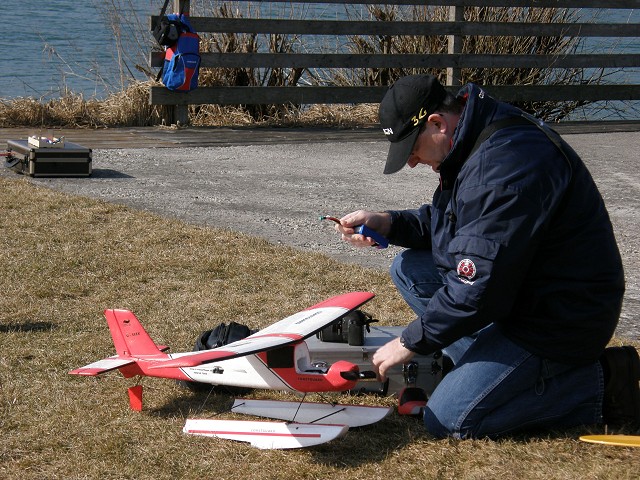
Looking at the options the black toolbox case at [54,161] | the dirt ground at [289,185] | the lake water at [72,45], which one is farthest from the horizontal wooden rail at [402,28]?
the black toolbox case at [54,161]

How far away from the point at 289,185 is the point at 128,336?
Result: 188 inches

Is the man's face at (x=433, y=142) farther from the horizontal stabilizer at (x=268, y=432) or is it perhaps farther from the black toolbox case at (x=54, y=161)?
the black toolbox case at (x=54, y=161)

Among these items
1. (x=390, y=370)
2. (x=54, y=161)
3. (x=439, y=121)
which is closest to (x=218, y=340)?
(x=390, y=370)

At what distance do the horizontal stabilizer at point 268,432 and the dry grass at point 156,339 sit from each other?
0.14 feet

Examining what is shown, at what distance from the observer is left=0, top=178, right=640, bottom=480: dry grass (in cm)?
351

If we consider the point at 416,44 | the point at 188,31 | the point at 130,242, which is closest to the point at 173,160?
the point at 188,31

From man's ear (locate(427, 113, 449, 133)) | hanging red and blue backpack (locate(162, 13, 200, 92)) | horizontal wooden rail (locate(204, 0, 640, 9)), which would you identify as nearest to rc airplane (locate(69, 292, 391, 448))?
man's ear (locate(427, 113, 449, 133))

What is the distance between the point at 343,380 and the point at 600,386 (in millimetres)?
1047

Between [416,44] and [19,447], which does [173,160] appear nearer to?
[416,44]

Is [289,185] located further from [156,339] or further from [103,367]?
[103,367]

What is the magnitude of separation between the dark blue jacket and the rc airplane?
0.47 metres

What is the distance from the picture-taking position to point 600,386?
374cm

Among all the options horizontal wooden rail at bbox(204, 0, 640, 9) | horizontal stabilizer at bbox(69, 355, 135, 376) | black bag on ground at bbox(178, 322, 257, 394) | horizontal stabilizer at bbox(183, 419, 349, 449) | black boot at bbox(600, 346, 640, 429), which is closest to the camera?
horizontal stabilizer at bbox(183, 419, 349, 449)

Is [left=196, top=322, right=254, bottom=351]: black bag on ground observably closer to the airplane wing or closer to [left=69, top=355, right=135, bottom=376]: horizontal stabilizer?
the airplane wing
